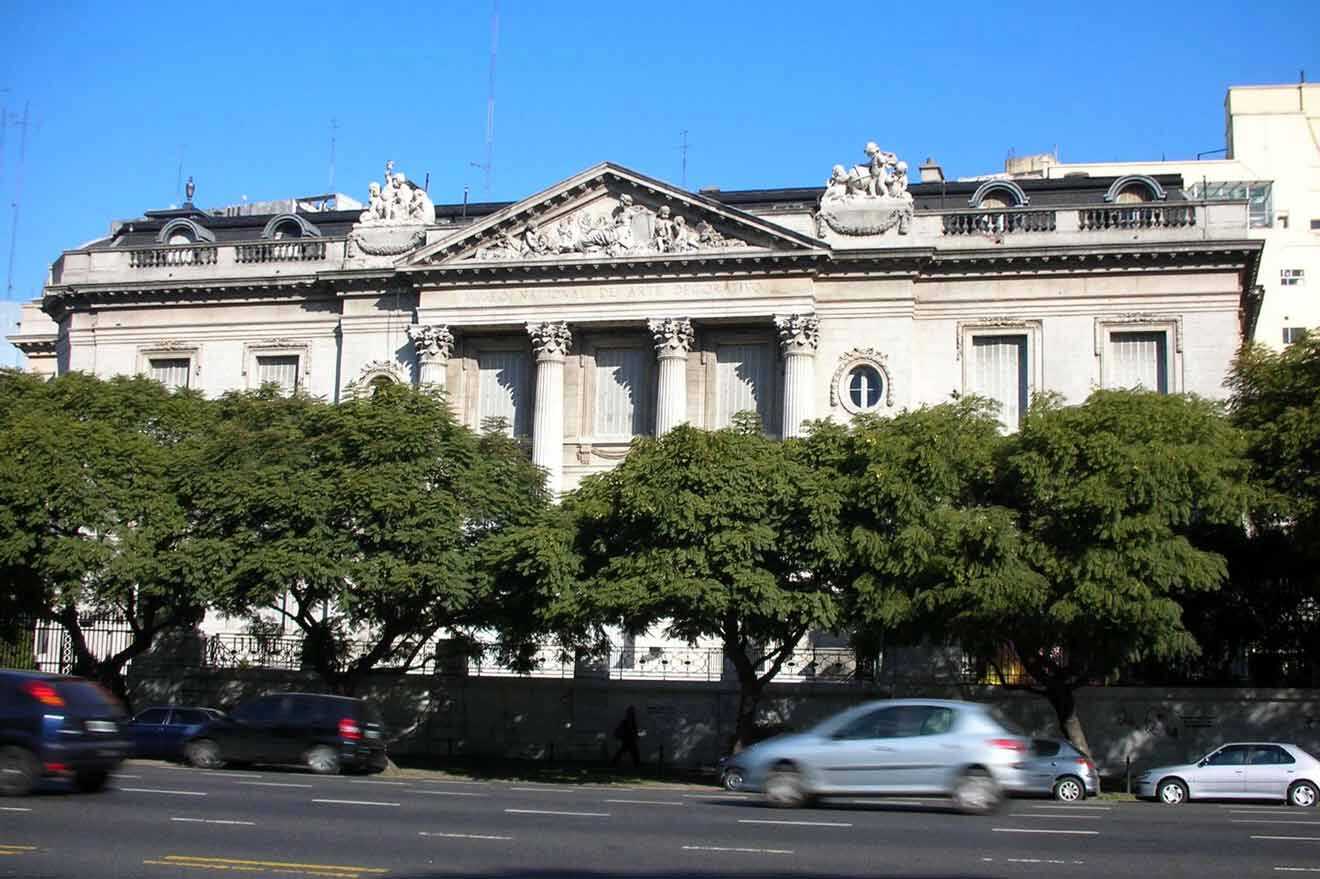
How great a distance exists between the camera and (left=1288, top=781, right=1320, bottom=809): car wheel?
3425cm

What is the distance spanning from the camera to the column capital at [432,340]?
191 ft

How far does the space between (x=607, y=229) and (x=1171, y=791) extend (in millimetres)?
29726

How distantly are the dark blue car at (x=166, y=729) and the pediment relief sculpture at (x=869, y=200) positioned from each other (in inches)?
1061

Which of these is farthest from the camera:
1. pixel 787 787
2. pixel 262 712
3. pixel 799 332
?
pixel 799 332

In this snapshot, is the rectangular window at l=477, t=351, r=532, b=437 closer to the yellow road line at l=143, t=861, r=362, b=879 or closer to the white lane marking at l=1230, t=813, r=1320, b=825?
the white lane marking at l=1230, t=813, r=1320, b=825

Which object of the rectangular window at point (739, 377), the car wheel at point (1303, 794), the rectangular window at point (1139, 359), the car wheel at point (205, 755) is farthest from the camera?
the rectangular window at point (739, 377)

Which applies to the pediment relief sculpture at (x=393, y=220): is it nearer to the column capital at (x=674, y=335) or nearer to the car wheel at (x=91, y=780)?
the column capital at (x=674, y=335)

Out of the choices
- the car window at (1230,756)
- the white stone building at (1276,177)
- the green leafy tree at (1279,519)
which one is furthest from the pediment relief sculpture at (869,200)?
the white stone building at (1276,177)

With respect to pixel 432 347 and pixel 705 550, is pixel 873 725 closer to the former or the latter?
pixel 705 550

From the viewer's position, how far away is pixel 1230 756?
115 ft

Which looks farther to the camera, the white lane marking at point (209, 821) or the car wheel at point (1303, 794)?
the car wheel at point (1303, 794)

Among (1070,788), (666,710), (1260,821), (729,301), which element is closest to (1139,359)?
(729,301)

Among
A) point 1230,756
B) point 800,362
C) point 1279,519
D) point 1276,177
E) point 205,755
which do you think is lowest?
point 205,755

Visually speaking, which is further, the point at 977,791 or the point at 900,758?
the point at 900,758
